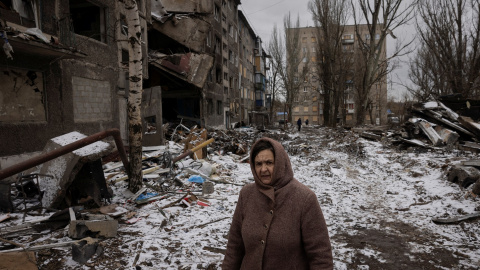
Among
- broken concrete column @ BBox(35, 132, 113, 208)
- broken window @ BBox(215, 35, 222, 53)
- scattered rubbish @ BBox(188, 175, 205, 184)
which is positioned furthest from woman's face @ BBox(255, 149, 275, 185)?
broken window @ BBox(215, 35, 222, 53)

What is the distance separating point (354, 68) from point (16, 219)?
43147 mm

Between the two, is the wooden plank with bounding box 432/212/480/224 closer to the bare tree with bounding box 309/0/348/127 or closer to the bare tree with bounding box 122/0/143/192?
the bare tree with bounding box 122/0/143/192

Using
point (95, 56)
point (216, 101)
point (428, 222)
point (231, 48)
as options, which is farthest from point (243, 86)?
point (428, 222)

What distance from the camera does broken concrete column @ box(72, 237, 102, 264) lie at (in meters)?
3.76

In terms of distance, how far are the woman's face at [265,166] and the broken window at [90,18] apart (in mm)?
11763

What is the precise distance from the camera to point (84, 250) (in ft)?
12.5

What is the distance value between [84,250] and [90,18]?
11281mm

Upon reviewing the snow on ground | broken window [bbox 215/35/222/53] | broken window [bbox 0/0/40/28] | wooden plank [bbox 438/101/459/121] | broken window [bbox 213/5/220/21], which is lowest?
the snow on ground

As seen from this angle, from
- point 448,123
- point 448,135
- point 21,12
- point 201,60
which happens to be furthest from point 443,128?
point 21,12

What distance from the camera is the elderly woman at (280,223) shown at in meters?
1.91

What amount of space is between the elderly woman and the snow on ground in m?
2.10

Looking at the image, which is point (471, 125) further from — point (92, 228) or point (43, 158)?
point (43, 158)

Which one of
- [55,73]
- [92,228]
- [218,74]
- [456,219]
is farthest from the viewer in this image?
[218,74]

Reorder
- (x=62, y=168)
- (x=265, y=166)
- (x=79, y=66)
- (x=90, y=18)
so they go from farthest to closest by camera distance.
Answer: (x=90, y=18), (x=79, y=66), (x=62, y=168), (x=265, y=166)
